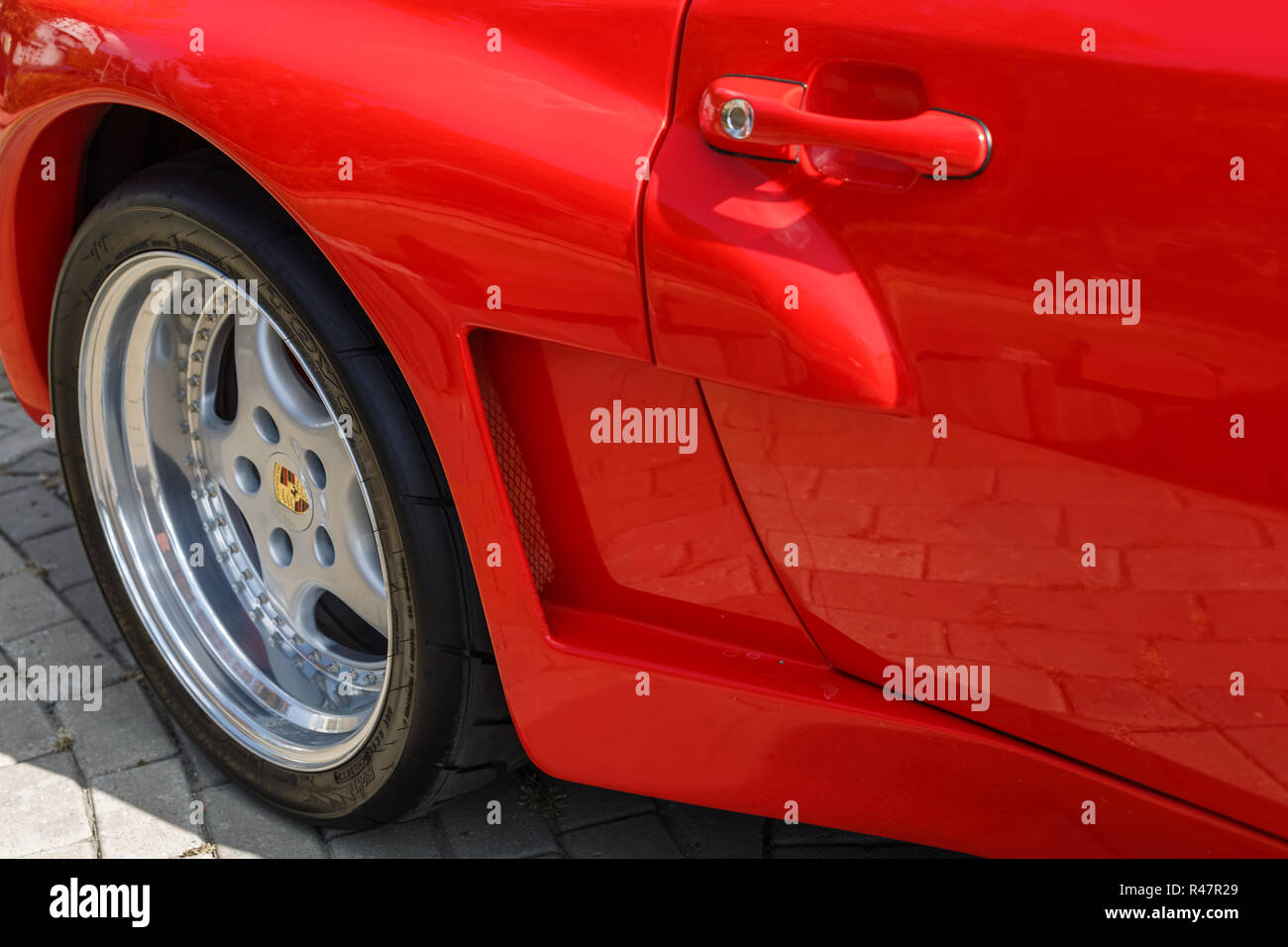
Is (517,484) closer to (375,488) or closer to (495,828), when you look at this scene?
(375,488)

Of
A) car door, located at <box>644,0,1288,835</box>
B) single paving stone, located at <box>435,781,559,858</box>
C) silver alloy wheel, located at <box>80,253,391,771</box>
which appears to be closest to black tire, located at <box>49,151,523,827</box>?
silver alloy wheel, located at <box>80,253,391,771</box>

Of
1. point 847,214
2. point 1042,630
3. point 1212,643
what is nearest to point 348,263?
point 847,214

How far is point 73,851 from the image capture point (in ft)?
7.15

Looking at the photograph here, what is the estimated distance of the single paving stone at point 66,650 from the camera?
8.78 feet

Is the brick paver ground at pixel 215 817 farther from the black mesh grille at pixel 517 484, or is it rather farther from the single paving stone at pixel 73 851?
the black mesh grille at pixel 517 484

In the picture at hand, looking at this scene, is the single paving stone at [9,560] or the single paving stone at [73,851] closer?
the single paving stone at [73,851]

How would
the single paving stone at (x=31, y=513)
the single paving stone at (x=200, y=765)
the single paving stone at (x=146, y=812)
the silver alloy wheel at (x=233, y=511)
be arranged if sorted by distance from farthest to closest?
the single paving stone at (x=31, y=513) < the single paving stone at (x=200, y=765) < the single paving stone at (x=146, y=812) < the silver alloy wheel at (x=233, y=511)

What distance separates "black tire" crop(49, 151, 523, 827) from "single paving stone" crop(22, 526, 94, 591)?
0.96 m

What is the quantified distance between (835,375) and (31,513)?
2583 mm

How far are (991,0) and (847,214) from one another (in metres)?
0.25

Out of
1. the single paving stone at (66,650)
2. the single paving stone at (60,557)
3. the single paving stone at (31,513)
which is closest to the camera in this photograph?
the single paving stone at (66,650)

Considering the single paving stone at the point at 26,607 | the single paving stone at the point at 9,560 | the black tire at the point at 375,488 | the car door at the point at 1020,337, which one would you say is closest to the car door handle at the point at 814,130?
the car door at the point at 1020,337

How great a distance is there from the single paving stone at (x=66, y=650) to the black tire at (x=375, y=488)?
0.65 meters
